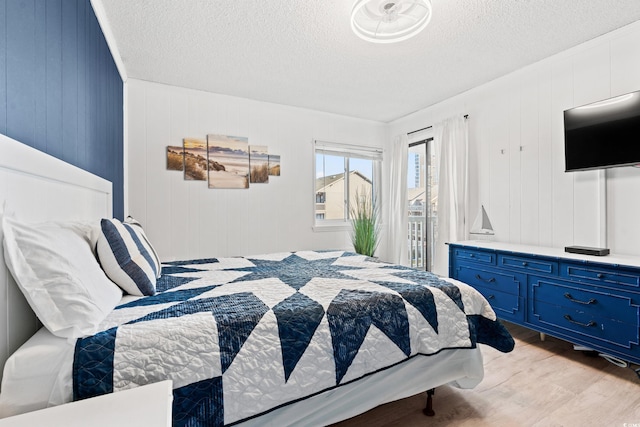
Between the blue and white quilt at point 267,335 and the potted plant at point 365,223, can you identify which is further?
the potted plant at point 365,223

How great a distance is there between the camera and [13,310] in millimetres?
921

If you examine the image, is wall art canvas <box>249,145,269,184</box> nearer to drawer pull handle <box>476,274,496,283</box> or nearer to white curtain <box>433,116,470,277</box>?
white curtain <box>433,116,470,277</box>

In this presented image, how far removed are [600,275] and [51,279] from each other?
299 cm

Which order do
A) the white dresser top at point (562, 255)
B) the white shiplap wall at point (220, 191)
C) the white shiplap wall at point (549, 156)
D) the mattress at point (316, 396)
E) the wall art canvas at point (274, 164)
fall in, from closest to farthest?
the mattress at point (316, 396) < the white dresser top at point (562, 255) < the white shiplap wall at point (549, 156) < the white shiplap wall at point (220, 191) < the wall art canvas at point (274, 164)

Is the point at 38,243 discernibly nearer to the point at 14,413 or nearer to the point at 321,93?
the point at 14,413

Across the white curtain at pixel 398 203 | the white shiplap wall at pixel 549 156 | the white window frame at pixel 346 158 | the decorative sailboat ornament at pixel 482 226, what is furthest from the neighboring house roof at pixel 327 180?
the decorative sailboat ornament at pixel 482 226

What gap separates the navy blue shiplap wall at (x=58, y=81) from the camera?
3.33ft

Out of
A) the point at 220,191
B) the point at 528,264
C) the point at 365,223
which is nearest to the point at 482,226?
the point at 528,264

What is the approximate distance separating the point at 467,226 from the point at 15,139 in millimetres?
3711

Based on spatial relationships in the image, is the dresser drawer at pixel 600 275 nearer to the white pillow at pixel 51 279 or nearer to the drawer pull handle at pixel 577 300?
the drawer pull handle at pixel 577 300

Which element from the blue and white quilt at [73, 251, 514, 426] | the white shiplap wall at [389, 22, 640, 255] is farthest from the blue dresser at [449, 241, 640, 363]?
the blue and white quilt at [73, 251, 514, 426]

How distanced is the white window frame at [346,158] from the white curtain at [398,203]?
0.77ft

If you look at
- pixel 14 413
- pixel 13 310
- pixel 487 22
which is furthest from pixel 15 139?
pixel 487 22

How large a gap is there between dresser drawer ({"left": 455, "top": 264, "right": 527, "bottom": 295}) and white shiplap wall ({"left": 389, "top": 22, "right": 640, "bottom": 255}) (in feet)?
1.78
